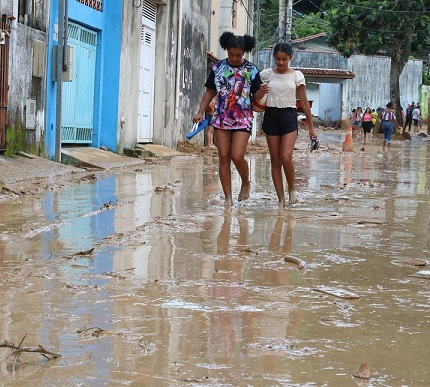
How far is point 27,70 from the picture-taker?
1360cm

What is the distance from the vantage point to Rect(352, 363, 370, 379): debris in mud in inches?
130

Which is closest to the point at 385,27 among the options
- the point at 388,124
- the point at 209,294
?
the point at 388,124

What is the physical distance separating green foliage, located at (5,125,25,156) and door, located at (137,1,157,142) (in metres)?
6.65

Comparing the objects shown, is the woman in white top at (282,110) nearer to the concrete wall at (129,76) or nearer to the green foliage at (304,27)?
the concrete wall at (129,76)

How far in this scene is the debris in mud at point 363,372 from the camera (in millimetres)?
3291

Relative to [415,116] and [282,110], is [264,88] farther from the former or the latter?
[415,116]

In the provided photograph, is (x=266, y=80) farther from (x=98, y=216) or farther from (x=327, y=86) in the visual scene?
(x=327, y=86)

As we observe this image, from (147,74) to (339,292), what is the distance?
632 inches

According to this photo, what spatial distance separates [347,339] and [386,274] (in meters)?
1.66

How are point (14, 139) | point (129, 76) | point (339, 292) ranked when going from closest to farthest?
point (339, 292), point (14, 139), point (129, 76)

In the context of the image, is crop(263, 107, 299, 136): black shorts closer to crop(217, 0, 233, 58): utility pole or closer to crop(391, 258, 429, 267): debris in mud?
crop(391, 258, 429, 267): debris in mud

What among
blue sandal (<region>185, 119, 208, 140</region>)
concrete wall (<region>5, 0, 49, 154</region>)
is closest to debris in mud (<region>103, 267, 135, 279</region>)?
blue sandal (<region>185, 119, 208, 140</region>)

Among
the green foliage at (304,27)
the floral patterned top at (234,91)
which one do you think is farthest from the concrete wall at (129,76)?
the green foliage at (304,27)

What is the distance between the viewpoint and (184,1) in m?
23.6
